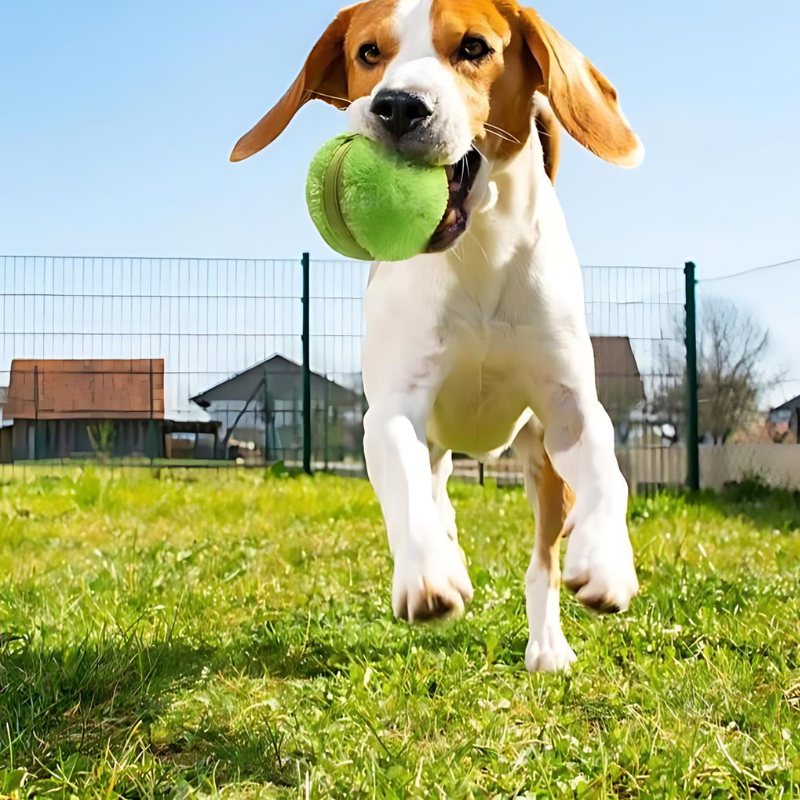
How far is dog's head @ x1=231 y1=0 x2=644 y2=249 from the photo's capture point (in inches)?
77.5

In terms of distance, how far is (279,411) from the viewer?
8922mm

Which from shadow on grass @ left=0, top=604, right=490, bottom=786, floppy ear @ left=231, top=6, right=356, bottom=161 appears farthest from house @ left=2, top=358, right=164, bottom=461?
floppy ear @ left=231, top=6, right=356, bottom=161

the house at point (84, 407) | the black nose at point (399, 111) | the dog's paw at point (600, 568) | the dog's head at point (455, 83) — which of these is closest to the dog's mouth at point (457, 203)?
the dog's head at point (455, 83)

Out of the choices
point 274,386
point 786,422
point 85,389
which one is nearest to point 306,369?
point 274,386

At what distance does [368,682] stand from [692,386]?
5.84 meters

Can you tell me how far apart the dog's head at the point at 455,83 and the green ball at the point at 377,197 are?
0.04 meters

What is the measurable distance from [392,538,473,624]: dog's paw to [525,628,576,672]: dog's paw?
3.27 feet

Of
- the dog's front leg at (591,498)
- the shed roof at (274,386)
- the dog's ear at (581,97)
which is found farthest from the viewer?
the shed roof at (274,386)

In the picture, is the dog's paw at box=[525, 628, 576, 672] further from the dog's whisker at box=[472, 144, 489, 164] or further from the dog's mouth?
the dog's whisker at box=[472, 144, 489, 164]

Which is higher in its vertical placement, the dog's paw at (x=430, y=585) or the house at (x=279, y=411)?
the house at (x=279, y=411)

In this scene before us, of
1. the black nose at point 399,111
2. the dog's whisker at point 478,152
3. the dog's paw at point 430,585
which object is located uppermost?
the black nose at point 399,111

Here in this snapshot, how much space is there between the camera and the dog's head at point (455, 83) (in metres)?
1.97

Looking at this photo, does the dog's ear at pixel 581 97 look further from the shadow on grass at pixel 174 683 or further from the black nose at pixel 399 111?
the shadow on grass at pixel 174 683

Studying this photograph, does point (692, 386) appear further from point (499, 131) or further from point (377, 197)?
point (377, 197)
